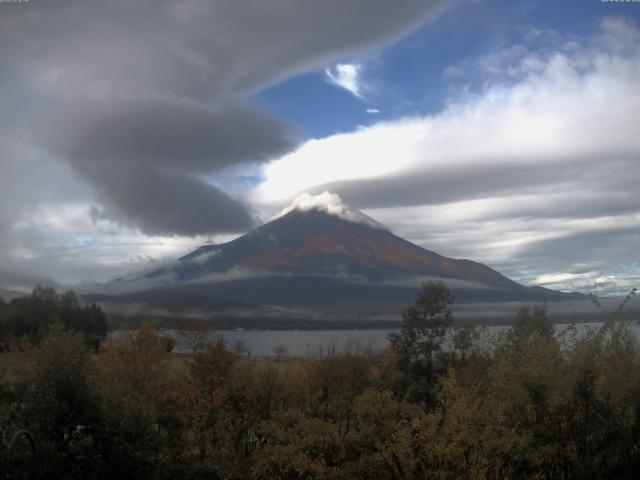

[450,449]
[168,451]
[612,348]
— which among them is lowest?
[168,451]

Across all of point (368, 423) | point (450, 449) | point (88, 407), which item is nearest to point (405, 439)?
point (450, 449)

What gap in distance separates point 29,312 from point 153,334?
36.2 metres

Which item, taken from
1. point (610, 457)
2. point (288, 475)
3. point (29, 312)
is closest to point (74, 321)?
point (29, 312)

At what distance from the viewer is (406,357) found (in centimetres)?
5009

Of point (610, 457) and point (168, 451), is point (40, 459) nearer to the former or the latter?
point (168, 451)

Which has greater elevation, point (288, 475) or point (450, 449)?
point (450, 449)

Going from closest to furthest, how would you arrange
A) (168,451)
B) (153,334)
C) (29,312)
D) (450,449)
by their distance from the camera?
(450,449), (168,451), (153,334), (29,312)

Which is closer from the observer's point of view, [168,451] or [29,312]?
[168,451]

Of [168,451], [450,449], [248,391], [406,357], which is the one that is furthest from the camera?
[406,357]

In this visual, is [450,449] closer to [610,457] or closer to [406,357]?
[610,457]

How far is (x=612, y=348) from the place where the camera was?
79.6 ft

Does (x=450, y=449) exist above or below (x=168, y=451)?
above

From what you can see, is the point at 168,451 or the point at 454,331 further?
the point at 454,331

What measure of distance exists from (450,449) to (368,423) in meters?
4.24
